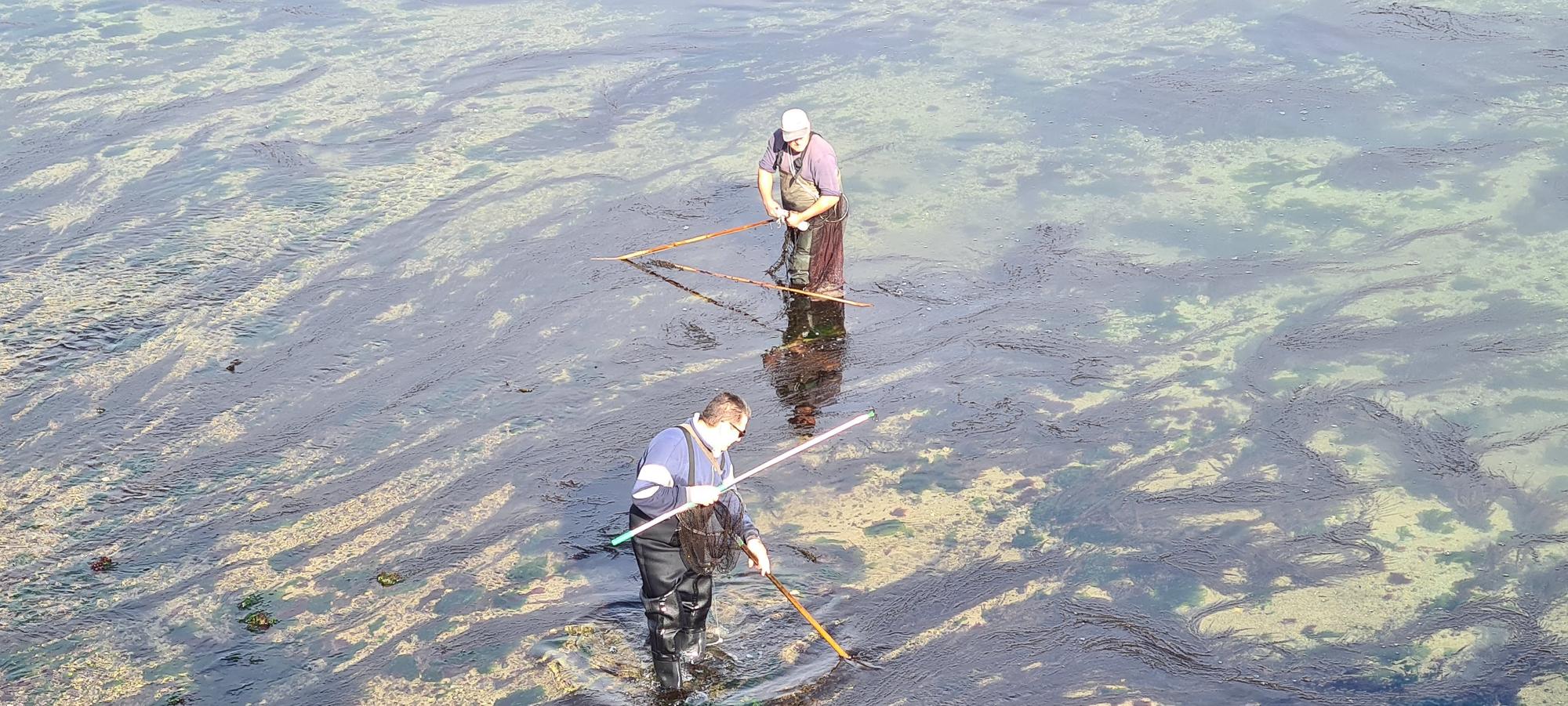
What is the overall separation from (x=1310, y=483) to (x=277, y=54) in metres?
11.1

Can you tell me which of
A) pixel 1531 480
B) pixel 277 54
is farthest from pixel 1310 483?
pixel 277 54

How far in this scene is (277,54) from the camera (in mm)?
13656

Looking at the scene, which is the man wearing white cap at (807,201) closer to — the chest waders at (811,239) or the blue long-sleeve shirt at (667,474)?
the chest waders at (811,239)

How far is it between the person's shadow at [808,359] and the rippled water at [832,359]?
0.05 m

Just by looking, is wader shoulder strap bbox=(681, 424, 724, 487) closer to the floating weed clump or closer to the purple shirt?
the floating weed clump

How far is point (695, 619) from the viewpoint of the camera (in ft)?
18.9

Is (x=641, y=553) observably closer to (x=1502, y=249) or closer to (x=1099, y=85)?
(x=1502, y=249)

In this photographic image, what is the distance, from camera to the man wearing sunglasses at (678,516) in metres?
5.28

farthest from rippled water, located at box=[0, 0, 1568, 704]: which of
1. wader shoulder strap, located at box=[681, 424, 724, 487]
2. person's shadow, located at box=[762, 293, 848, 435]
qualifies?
wader shoulder strap, located at box=[681, 424, 724, 487]

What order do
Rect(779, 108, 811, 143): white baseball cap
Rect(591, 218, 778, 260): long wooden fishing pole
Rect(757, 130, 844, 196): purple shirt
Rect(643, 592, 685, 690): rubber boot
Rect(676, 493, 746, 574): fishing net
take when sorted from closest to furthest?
Rect(676, 493, 746, 574): fishing net → Rect(643, 592, 685, 690): rubber boot → Rect(779, 108, 811, 143): white baseball cap → Rect(757, 130, 844, 196): purple shirt → Rect(591, 218, 778, 260): long wooden fishing pole

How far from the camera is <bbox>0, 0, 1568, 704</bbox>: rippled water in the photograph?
609 centimetres

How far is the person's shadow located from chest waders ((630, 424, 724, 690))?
83.1 inches

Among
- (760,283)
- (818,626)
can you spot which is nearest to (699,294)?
(760,283)

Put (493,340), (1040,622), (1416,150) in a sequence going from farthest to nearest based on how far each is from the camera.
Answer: (1416,150)
(493,340)
(1040,622)
